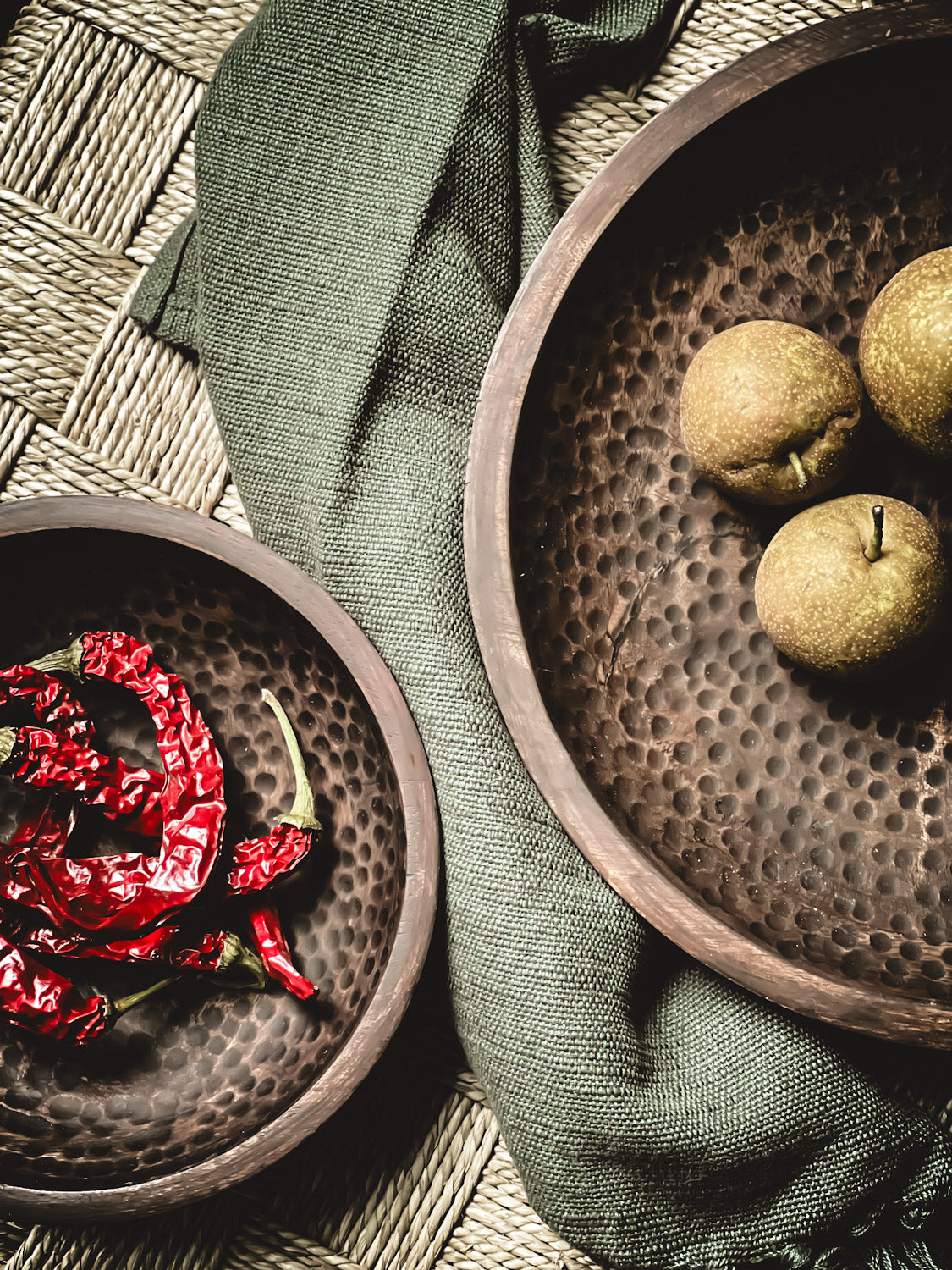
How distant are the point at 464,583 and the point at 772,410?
10.9 inches

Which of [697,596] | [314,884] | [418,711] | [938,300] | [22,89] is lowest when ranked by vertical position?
[314,884]

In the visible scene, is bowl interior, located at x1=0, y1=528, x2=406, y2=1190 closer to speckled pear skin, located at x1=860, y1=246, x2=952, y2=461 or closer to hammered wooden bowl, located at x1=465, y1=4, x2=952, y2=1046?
hammered wooden bowl, located at x1=465, y1=4, x2=952, y2=1046

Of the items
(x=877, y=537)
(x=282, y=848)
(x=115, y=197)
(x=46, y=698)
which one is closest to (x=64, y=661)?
(x=46, y=698)

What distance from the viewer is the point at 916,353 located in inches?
27.4

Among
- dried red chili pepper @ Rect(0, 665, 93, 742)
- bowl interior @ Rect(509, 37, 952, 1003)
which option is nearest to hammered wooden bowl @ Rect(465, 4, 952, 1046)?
bowl interior @ Rect(509, 37, 952, 1003)

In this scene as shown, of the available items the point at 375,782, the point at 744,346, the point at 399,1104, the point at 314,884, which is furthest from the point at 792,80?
the point at 399,1104

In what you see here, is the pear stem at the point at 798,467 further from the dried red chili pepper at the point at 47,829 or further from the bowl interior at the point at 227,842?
the dried red chili pepper at the point at 47,829

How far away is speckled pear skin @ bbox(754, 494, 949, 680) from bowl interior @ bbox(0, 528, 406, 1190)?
0.34 meters

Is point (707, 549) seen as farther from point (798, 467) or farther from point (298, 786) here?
point (298, 786)

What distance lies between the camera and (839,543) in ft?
2.34

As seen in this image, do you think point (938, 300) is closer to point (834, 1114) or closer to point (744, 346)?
point (744, 346)

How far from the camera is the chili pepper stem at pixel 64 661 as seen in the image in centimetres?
84

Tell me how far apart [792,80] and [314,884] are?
2.42 feet

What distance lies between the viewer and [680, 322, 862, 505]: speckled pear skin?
2.33ft
